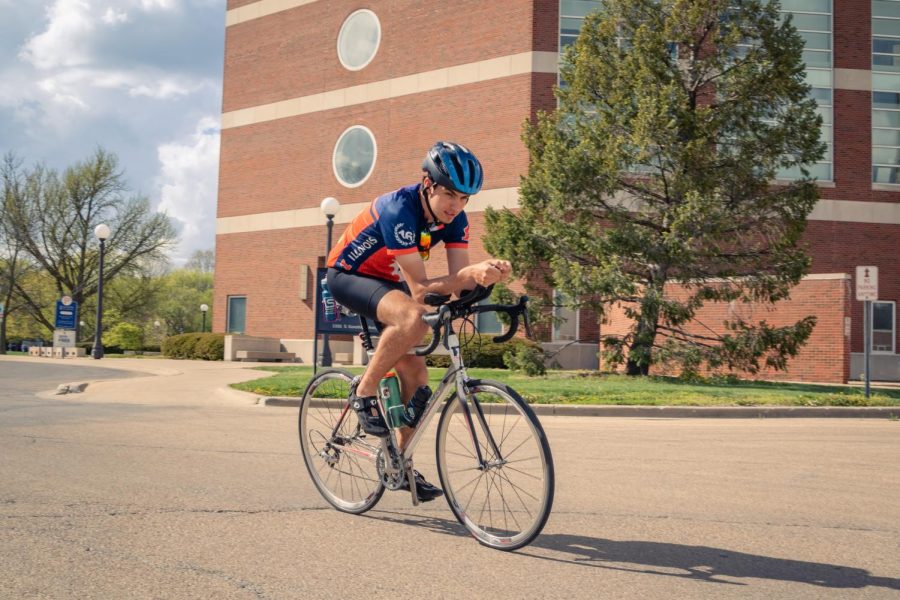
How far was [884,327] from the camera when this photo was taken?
28516 mm

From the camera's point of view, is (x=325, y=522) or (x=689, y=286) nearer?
(x=325, y=522)

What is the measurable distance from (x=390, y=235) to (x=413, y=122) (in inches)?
1094

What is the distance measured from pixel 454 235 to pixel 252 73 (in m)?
34.1

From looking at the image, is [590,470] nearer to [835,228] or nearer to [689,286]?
[689,286]

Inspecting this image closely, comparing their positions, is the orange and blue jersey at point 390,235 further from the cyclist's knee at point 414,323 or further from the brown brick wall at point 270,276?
the brown brick wall at point 270,276

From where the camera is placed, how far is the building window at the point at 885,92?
2916cm

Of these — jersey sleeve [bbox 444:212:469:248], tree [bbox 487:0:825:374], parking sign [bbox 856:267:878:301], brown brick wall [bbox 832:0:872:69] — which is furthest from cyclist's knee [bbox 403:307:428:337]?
brown brick wall [bbox 832:0:872:69]

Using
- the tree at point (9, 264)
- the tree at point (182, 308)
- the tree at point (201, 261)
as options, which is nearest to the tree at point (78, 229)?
the tree at point (9, 264)

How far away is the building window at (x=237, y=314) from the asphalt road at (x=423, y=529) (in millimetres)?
28036

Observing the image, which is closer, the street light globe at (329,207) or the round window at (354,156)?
the street light globe at (329,207)

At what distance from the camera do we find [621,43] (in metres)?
20.1

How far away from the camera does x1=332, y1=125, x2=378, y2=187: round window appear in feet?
107

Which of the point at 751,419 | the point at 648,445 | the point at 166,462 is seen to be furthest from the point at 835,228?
the point at 166,462

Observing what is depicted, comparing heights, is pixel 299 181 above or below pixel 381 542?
above
